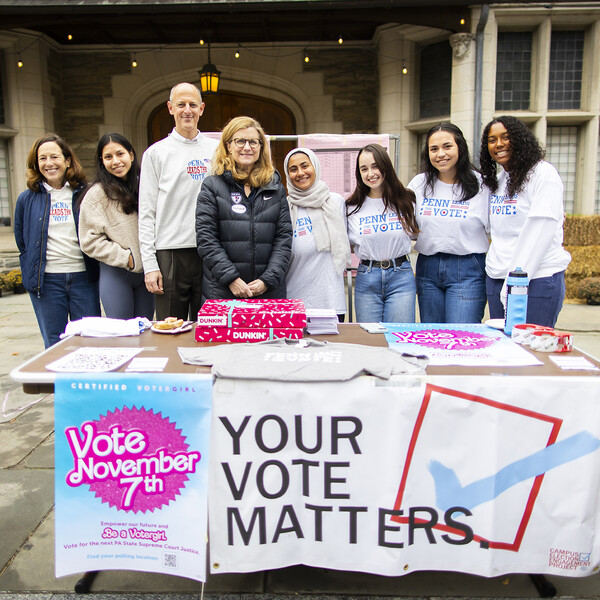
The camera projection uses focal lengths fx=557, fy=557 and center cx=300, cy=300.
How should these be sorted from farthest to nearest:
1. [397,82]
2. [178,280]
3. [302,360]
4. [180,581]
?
1. [397,82]
2. [178,280]
3. [180,581]
4. [302,360]

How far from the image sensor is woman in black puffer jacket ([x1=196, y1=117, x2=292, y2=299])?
2875mm

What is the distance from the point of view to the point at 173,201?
3.16 m

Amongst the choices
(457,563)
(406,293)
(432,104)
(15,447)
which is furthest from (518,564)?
(432,104)

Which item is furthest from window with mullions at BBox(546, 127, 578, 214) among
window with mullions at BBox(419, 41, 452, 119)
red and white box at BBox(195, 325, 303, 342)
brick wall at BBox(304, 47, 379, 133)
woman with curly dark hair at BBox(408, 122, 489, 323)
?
red and white box at BBox(195, 325, 303, 342)

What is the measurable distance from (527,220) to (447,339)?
782mm

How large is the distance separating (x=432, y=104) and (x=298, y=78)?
2140mm

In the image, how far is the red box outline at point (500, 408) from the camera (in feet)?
5.93

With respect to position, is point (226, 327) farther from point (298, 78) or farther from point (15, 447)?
point (298, 78)

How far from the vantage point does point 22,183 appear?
815cm

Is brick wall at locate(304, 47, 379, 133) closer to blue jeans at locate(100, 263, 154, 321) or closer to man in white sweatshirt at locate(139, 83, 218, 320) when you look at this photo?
man in white sweatshirt at locate(139, 83, 218, 320)

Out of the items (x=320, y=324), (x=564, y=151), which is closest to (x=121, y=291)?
(x=320, y=324)

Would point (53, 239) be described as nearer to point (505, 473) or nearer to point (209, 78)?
point (505, 473)

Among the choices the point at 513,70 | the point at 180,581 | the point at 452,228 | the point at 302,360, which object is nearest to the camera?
the point at 302,360

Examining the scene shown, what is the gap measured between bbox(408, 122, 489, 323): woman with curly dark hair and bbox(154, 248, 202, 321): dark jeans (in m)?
1.29
